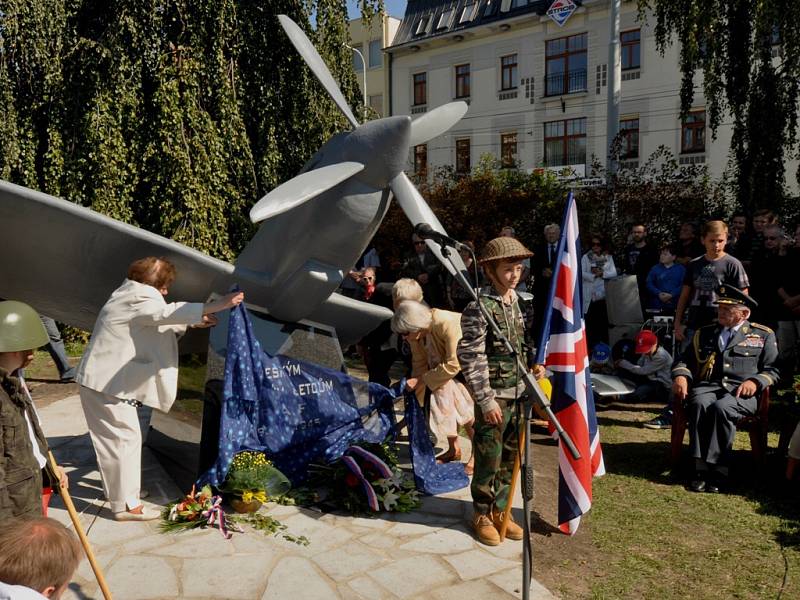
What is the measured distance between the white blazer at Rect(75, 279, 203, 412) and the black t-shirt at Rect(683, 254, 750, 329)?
4.63m

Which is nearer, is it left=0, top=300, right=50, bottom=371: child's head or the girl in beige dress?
left=0, top=300, right=50, bottom=371: child's head

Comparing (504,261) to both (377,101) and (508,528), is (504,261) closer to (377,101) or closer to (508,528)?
(508,528)

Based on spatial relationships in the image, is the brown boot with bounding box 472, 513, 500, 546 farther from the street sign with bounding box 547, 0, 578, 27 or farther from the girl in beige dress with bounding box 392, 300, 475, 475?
the street sign with bounding box 547, 0, 578, 27

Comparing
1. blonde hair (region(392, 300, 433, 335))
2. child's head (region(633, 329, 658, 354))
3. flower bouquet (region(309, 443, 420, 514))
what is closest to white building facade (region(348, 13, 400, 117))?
child's head (region(633, 329, 658, 354))

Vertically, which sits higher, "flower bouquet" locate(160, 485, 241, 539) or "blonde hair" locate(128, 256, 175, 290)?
"blonde hair" locate(128, 256, 175, 290)

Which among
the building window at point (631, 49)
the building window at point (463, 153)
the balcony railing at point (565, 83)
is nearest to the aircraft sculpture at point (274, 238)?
the building window at point (631, 49)

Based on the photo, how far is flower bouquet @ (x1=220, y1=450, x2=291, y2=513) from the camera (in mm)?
4398

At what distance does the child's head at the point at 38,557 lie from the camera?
1.64 m

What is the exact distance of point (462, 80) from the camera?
3048 cm

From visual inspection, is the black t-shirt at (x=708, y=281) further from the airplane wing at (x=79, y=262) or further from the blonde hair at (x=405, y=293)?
the airplane wing at (x=79, y=262)

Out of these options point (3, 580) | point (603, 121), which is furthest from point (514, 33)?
point (3, 580)

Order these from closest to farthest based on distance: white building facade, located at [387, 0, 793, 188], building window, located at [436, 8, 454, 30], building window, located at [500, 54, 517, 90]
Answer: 1. white building facade, located at [387, 0, 793, 188]
2. building window, located at [500, 54, 517, 90]
3. building window, located at [436, 8, 454, 30]

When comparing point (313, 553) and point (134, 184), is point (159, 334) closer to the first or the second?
point (313, 553)

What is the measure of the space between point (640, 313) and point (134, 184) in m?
6.83
